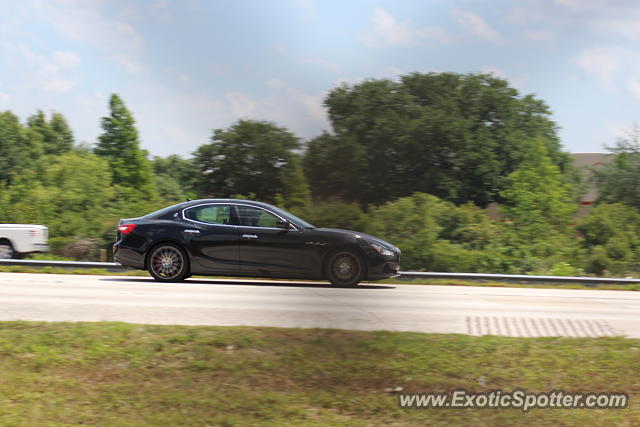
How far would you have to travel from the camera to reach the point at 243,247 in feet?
37.3

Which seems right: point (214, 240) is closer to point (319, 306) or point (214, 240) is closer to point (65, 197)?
point (319, 306)

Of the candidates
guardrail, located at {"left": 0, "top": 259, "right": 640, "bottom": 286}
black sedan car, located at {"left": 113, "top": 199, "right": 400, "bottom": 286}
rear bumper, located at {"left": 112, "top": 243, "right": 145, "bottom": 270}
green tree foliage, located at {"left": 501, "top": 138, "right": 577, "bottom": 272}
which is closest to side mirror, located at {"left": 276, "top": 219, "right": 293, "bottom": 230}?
black sedan car, located at {"left": 113, "top": 199, "right": 400, "bottom": 286}

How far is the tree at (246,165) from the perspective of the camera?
22922mm

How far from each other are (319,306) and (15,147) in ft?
168

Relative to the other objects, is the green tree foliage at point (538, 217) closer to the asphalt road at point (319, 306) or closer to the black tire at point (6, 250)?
the asphalt road at point (319, 306)

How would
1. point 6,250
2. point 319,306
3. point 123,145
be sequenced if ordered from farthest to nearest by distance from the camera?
point 123,145, point 6,250, point 319,306

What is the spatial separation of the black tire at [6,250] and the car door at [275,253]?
9.65 m

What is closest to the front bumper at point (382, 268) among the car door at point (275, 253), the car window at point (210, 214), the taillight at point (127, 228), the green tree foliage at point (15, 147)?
the car door at point (275, 253)

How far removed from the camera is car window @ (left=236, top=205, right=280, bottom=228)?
456 inches

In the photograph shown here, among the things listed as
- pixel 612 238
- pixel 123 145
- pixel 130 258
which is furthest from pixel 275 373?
pixel 123 145

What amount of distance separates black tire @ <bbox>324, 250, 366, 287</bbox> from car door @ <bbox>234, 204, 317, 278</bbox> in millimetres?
284

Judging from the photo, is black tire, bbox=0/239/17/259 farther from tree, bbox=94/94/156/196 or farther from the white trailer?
tree, bbox=94/94/156/196

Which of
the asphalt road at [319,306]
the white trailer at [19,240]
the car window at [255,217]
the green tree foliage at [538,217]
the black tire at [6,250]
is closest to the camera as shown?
the asphalt road at [319,306]

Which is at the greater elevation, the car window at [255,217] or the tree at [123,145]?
the tree at [123,145]
